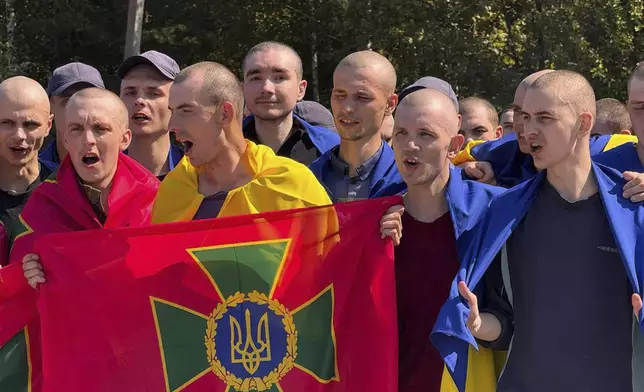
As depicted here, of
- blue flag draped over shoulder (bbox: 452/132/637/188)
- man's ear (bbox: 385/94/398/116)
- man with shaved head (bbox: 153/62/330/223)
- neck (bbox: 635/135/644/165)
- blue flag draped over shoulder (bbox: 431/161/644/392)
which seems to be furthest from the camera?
man's ear (bbox: 385/94/398/116)

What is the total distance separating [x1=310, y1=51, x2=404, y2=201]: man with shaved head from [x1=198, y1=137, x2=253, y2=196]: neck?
1.67ft

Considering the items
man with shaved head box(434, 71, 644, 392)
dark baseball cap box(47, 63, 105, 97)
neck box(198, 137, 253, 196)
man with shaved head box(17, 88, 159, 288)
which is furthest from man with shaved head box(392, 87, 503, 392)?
dark baseball cap box(47, 63, 105, 97)

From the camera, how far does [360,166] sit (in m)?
5.36

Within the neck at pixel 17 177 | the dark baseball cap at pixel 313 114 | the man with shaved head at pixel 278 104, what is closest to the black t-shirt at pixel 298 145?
the man with shaved head at pixel 278 104

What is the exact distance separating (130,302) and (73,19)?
74.3 feet

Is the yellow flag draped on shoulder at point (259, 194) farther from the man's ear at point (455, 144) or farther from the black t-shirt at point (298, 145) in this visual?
the black t-shirt at point (298, 145)

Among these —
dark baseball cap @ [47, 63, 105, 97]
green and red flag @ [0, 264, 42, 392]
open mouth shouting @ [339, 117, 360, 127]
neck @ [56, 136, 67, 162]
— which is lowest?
green and red flag @ [0, 264, 42, 392]

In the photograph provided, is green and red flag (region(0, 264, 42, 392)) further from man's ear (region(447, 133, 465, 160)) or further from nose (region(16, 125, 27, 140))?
man's ear (region(447, 133, 465, 160))

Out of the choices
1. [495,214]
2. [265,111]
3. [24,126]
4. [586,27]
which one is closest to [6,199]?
[24,126]

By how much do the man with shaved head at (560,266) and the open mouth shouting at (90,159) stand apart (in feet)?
6.22

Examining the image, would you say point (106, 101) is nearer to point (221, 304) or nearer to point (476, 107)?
point (221, 304)

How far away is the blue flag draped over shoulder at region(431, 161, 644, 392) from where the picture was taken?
4.07m

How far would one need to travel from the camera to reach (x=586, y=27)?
59.7 feet

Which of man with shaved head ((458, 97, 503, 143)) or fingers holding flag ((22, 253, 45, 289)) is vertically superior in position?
man with shaved head ((458, 97, 503, 143))
